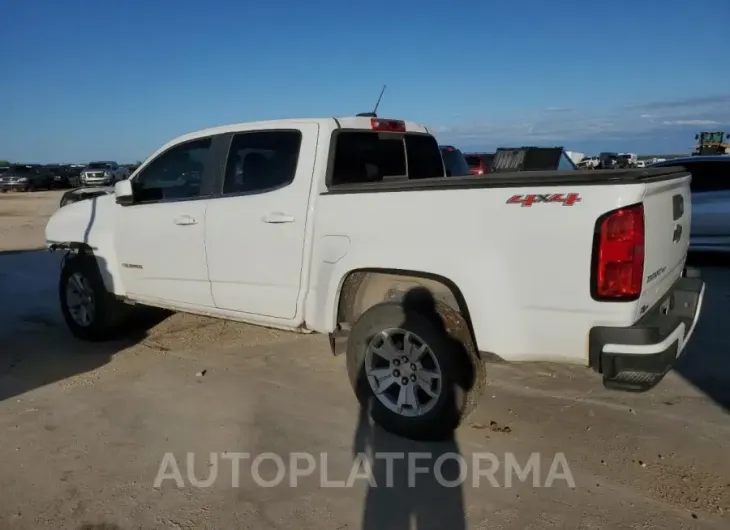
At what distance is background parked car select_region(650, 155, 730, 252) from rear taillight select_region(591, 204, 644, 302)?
6121 millimetres

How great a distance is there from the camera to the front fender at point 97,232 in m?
5.61

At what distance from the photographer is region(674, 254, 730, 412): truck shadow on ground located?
15.0 ft

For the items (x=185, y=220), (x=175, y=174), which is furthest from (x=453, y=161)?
(x=185, y=220)

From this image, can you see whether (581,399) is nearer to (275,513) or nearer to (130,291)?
(275,513)

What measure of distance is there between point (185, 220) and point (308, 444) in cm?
211

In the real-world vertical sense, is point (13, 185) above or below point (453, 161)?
below

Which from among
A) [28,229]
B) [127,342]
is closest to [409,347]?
[127,342]

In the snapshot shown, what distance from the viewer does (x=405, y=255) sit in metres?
3.62

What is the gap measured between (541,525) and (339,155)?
2684mm

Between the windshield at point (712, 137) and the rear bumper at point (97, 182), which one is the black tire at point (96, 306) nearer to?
the rear bumper at point (97, 182)

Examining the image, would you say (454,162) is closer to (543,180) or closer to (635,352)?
(543,180)

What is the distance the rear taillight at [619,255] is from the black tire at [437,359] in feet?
2.91

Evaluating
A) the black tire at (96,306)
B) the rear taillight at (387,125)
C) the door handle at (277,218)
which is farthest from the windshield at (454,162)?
the door handle at (277,218)

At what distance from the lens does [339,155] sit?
14.3 feet
